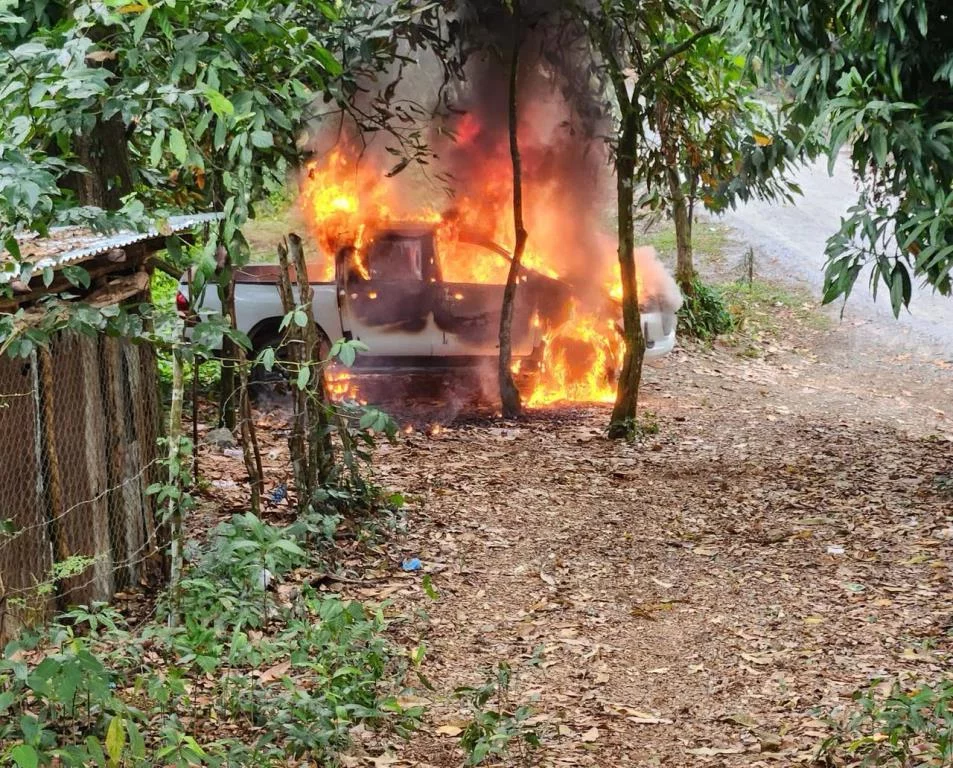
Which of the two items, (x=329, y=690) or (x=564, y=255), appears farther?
(x=564, y=255)

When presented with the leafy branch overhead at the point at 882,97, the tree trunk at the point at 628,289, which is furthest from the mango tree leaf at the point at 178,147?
the tree trunk at the point at 628,289

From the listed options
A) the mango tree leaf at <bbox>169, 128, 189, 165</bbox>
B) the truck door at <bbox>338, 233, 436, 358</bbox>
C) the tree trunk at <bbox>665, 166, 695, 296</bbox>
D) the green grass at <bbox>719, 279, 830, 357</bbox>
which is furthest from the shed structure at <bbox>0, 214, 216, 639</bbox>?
the green grass at <bbox>719, 279, 830, 357</bbox>

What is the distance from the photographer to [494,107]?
13.7m

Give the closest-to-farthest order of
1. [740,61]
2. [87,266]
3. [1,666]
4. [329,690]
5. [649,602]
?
[1,666], [329,690], [87,266], [649,602], [740,61]

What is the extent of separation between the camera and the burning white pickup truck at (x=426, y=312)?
12125mm

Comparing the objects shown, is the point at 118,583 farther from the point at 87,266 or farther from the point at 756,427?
the point at 756,427

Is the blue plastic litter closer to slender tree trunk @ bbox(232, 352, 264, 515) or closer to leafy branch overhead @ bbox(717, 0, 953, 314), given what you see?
slender tree trunk @ bbox(232, 352, 264, 515)

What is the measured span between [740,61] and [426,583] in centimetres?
731

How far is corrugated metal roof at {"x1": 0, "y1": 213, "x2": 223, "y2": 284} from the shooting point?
5.06 metres

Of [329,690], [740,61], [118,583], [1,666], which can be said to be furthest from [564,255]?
[1,666]

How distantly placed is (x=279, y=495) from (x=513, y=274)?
412cm

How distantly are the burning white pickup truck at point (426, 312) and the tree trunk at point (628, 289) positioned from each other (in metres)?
1.57

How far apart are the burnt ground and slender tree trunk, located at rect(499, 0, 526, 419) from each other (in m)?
0.34

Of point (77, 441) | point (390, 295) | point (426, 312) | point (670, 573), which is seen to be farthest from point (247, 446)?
point (426, 312)
